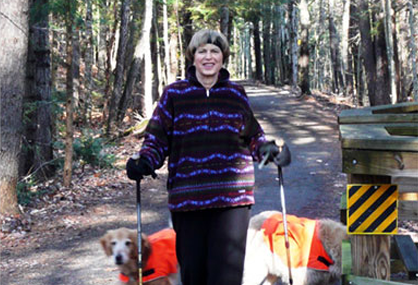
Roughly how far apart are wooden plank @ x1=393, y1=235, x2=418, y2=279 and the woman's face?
2458 mm

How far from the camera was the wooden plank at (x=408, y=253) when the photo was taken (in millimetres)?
4660

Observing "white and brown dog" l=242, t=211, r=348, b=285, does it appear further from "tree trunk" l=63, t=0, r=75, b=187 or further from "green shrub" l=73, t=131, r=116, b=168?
"green shrub" l=73, t=131, r=116, b=168

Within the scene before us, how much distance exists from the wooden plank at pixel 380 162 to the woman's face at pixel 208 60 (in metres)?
1.01

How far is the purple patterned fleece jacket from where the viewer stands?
3555 mm

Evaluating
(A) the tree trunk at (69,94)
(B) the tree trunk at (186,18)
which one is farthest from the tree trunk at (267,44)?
(A) the tree trunk at (69,94)

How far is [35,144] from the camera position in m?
12.8

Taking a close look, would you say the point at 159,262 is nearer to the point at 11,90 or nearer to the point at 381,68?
A: the point at 11,90

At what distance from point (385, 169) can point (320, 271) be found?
180cm

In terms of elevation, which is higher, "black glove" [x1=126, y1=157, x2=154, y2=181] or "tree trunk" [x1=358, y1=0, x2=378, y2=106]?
"tree trunk" [x1=358, y1=0, x2=378, y2=106]

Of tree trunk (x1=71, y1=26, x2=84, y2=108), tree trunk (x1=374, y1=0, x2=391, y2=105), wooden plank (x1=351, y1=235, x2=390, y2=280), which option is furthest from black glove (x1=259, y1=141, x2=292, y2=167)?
tree trunk (x1=374, y1=0, x2=391, y2=105)

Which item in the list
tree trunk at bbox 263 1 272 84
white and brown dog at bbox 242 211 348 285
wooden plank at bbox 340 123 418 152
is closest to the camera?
wooden plank at bbox 340 123 418 152

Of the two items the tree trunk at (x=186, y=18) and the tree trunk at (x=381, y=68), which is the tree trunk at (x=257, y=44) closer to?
the tree trunk at (x=186, y=18)

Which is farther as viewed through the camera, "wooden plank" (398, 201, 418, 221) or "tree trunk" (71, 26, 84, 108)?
"tree trunk" (71, 26, 84, 108)

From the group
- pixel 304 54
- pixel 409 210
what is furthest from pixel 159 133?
pixel 304 54
